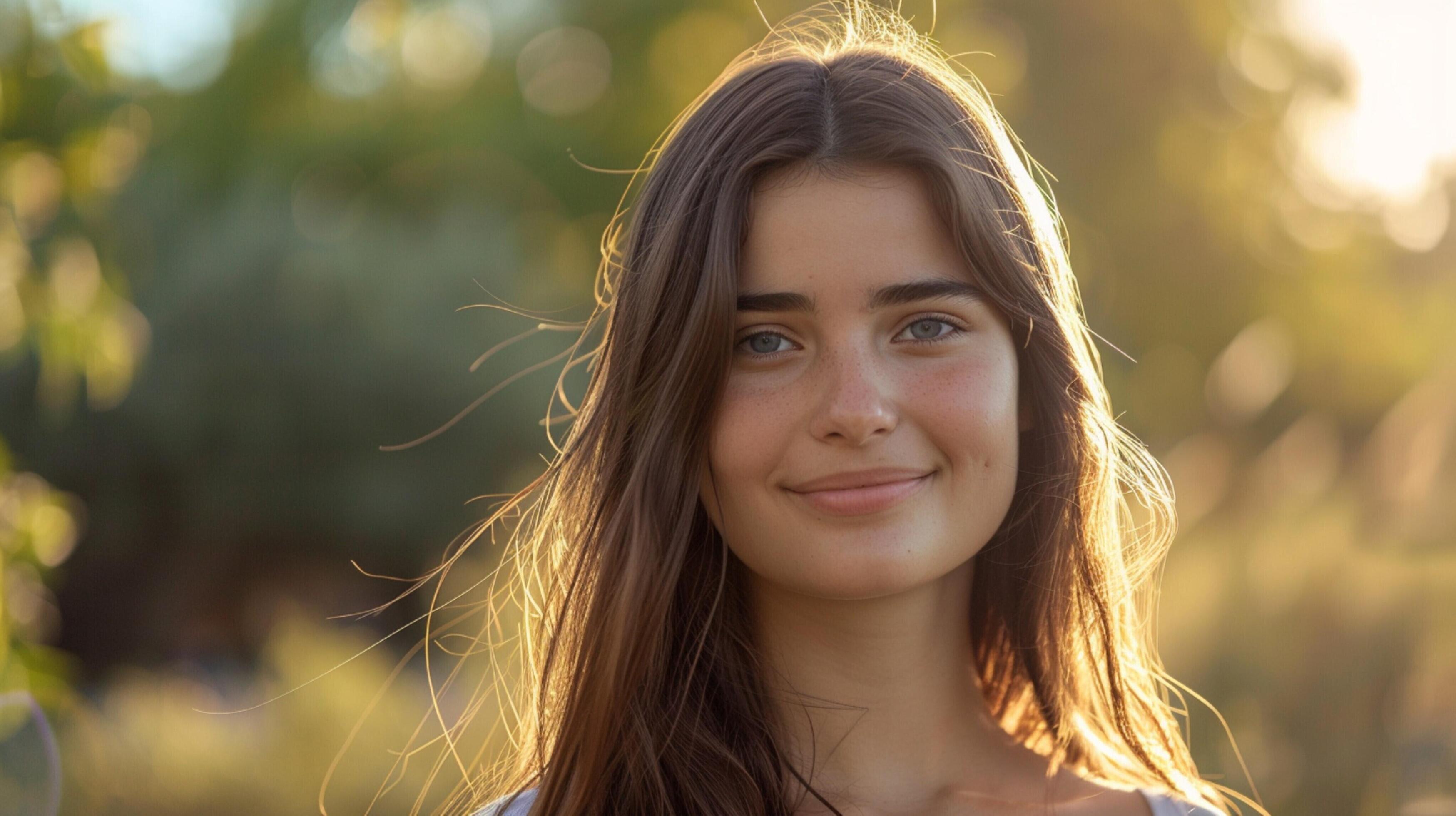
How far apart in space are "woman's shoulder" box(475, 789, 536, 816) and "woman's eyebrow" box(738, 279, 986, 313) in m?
0.96

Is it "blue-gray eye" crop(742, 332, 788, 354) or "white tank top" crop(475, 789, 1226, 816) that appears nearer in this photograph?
"blue-gray eye" crop(742, 332, 788, 354)

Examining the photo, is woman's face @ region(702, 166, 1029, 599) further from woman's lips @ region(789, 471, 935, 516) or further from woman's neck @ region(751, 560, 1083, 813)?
woman's neck @ region(751, 560, 1083, 813)

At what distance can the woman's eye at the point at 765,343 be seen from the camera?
2.11 metres

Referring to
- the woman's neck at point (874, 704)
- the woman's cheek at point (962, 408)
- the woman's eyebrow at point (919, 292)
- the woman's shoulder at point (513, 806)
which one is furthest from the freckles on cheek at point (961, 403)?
the woman's shoulder at point (513, 806)

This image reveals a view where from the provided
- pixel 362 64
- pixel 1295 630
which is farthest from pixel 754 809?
pixel 362 64

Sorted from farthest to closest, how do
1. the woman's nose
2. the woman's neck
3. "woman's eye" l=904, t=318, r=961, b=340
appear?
the woman's neck < "woman's eye" l=904, t=318, r=961, b=340 < the woman's nose

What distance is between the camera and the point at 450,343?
11.5m

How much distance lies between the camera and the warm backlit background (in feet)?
15.3

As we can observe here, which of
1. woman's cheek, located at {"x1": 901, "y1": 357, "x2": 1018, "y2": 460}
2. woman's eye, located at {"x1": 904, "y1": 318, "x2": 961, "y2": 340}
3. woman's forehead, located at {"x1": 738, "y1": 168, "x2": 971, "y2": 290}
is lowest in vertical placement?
woman's cheek, located at {"x1": 901, "y1": 357, "x2": 1018, "y2": 460}

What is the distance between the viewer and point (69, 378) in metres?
9.12

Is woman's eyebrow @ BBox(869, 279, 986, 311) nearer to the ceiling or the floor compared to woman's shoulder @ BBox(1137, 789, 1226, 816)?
nearer to the ceiling

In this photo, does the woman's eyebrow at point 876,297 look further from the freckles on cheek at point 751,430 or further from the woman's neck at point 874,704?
the woman's neck at point 874,704

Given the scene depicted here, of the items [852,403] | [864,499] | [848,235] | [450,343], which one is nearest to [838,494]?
[864,499]

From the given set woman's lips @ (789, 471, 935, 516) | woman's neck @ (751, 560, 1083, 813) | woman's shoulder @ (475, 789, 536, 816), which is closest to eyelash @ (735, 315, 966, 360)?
woman's lips @ (789, 471, 935, 516)
